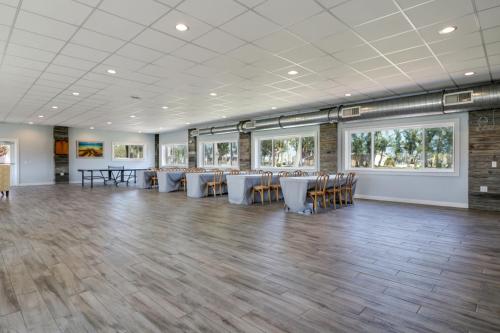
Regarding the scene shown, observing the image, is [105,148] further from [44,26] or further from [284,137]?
[44,26]

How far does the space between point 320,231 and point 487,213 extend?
4560 mm

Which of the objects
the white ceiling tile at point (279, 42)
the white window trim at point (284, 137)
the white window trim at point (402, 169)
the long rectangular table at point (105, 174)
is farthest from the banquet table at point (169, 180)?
the white ceiling tile at point (279, 42)

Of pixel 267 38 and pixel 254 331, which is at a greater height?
pixel 267 38

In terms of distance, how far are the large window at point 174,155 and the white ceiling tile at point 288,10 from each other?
42.9 feet

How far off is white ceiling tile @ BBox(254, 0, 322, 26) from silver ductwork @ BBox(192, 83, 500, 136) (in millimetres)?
4715

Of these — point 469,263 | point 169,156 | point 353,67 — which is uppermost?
point 353,67

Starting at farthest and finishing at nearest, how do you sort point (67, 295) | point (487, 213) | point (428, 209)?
point (428, 209), point (487, 213), point (67, 295)

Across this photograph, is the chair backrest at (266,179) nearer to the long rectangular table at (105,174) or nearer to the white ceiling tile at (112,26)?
the white ceiling tile at (112,26)

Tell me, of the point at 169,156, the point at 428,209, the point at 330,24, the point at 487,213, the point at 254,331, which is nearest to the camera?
the point at 254,331

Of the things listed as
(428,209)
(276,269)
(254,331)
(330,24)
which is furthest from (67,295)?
(428,209)

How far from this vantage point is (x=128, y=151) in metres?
16.9

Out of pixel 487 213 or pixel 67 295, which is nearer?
pixel 67 295

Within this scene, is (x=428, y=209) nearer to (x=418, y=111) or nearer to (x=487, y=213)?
(x=487, y=213)

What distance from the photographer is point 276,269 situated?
3094 millimetres
